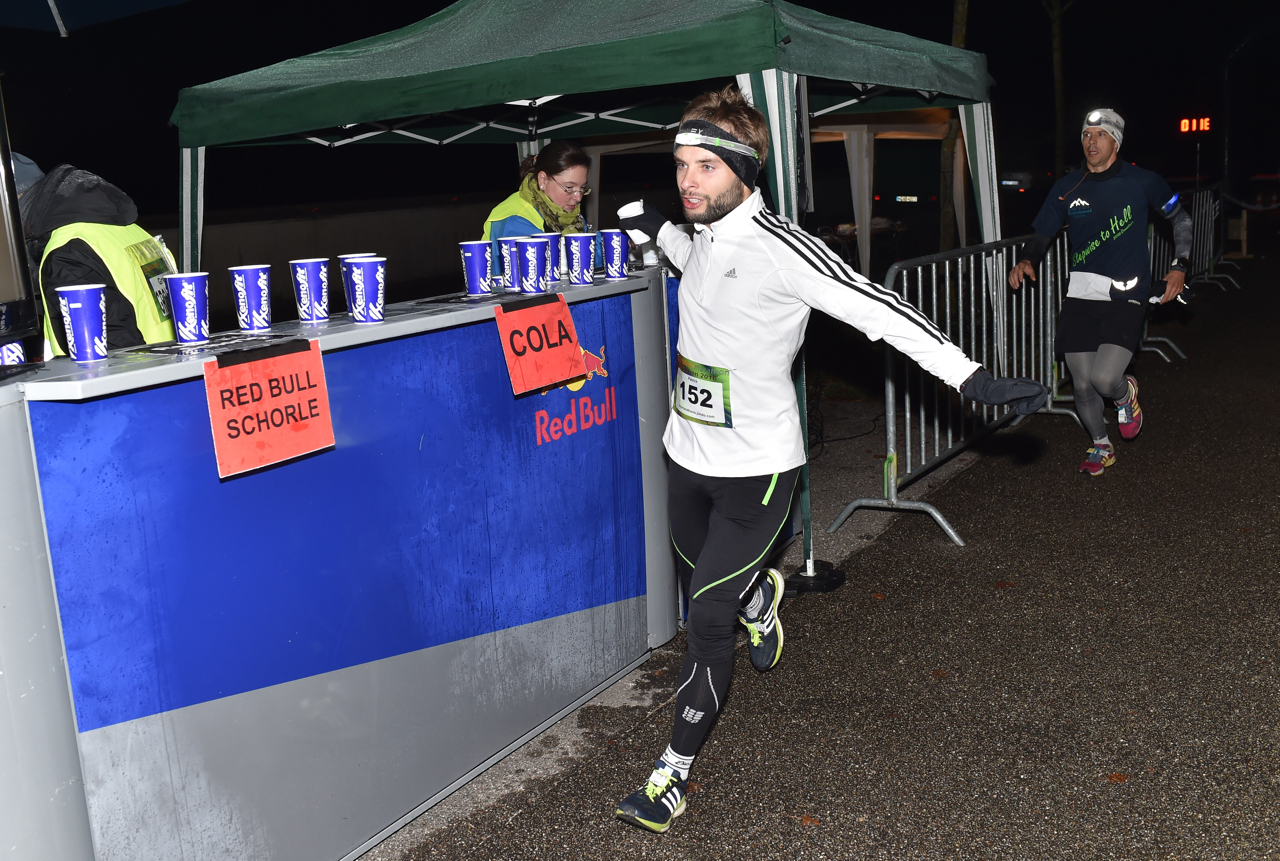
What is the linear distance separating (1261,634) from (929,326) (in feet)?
8.61

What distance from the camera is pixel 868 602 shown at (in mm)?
5207

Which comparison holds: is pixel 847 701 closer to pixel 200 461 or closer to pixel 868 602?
pixel 868 602

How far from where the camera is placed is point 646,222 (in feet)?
13.9

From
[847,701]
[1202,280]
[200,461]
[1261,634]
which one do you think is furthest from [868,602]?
[1202,280]

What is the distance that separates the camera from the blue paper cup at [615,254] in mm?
4285

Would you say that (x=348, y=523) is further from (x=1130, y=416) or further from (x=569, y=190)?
(x=1130, y=416)

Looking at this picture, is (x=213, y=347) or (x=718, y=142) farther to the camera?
(x=718, y=142)

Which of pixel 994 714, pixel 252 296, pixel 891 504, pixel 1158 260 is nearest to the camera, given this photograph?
pixel 252 296

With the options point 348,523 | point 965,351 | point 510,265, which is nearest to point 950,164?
point 965,351

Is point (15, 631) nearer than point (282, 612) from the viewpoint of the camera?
Yes

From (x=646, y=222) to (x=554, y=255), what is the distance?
1.28 feet

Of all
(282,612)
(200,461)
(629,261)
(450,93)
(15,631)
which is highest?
(450,93)

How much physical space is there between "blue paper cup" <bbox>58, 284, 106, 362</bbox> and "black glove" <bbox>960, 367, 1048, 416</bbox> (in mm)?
2314

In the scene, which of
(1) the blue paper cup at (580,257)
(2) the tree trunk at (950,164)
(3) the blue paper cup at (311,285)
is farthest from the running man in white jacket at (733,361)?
(2) the tree trunk at (950,164)
